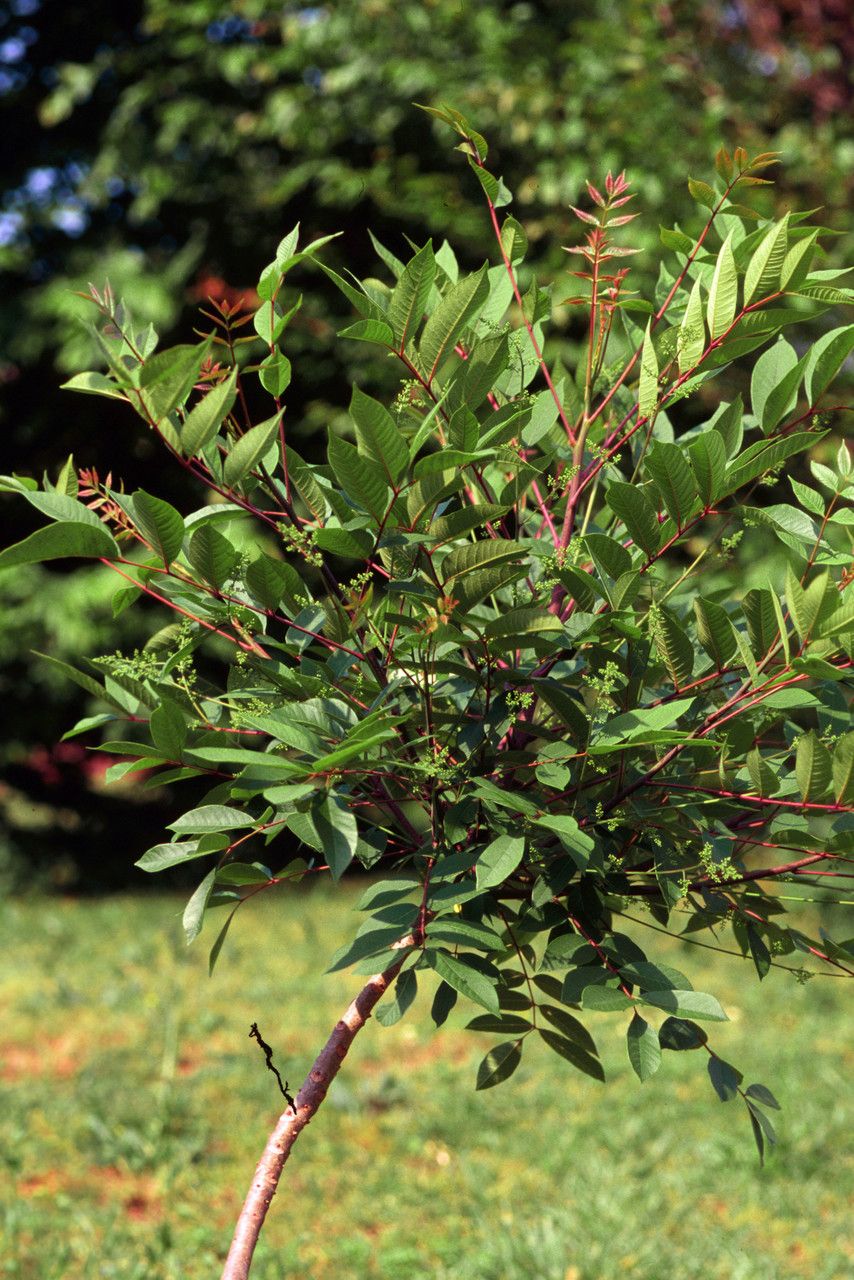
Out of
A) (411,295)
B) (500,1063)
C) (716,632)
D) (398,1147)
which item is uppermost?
(411,295)

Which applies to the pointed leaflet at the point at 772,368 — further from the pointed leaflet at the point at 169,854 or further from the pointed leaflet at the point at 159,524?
the pointed leaflet at the point at 169,854

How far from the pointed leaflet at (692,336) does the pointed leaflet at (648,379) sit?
32 mm

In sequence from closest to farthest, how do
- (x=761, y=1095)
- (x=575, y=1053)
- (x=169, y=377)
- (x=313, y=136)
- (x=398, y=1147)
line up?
(x=169, y=377) → (x=761, y=1095) → (x=575, y=1053) → (x=398, y=1147) → (x=313, y=136)

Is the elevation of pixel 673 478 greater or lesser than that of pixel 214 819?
greater

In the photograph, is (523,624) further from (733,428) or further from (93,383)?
(93,383)

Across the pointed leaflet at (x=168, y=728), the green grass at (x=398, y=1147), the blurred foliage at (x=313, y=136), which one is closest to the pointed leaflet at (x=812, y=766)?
the pointed leaflet at (x=168, y=728)

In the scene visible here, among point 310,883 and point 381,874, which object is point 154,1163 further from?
point 381,874

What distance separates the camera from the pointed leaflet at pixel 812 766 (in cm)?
127

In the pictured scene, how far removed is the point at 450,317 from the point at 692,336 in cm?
30

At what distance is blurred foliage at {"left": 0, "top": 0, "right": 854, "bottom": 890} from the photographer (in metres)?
5.73

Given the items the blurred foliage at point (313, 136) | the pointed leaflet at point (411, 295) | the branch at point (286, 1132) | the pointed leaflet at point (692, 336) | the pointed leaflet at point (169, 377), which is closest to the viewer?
the pointed leaflet at point (169, 377)

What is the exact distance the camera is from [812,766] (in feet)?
4.21

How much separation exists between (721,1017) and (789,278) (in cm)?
80

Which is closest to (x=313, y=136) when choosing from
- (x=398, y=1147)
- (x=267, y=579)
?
(x=398, y=1147)
